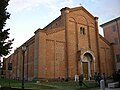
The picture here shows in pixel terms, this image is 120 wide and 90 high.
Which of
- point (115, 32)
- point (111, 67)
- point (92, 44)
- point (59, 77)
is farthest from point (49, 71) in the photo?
point (115, 32)

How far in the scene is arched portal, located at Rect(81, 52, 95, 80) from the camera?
32.1 m

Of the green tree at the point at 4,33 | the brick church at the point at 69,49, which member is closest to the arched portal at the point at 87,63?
the brick church at the point at 69,49

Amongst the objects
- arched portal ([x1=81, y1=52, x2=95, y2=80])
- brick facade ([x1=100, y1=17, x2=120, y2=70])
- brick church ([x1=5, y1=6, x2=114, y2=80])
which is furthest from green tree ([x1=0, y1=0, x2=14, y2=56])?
brick facade ([x1=100, y1=17, x2=120, y2=70])

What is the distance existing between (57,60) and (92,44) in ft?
28.9

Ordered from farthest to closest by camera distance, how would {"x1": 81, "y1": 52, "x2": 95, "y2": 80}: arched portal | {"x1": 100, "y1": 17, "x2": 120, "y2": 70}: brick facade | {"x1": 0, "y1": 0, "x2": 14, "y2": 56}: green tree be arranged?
1. {"x1": 100, "y1": 17, "x2": 120, "y2": 70}: brick facade
2. {"x1": 81, "y1": 52, "x2": 95, "y2": 80}: arched portal
3. {"x1": 0, "y1": 0, "x2": 14, "y2": 56}: green tree

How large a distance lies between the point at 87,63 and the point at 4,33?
1505 cm

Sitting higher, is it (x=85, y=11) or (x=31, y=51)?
(x=85, y=11)

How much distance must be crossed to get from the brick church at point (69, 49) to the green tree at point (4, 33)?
2.54 m

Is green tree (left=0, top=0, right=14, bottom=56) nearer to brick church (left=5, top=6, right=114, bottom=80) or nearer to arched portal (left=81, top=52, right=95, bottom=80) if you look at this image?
brick church (left=5, top=6, right=114, bottom=80)

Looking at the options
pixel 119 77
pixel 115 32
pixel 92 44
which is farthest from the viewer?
pixel 115 32

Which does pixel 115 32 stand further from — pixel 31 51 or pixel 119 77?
pixel 119 77

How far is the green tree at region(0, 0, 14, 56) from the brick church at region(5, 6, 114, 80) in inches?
100

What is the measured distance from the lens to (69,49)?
31.0 metres

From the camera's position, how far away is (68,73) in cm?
2961
